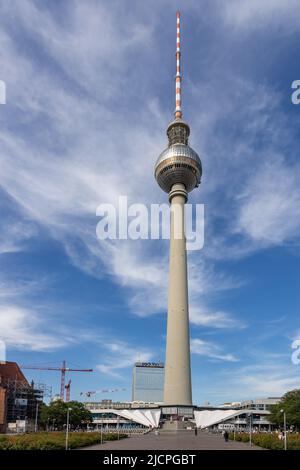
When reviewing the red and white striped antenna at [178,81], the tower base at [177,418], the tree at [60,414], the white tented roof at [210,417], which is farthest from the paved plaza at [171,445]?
the red and white striped antenna at [178,81]

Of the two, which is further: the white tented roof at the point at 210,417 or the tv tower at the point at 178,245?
the white tented roof at the point at 210,417

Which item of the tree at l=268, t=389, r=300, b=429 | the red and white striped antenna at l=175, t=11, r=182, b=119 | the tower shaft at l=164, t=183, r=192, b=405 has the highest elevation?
the red and white striped antenna at l=175, t=11, r=182, b=119

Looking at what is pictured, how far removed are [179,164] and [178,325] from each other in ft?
141

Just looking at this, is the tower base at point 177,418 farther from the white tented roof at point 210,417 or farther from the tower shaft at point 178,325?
the white tented roof at point 210,417

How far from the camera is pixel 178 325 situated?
105188 millimetres

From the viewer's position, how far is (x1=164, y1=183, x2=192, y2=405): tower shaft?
4016 inches

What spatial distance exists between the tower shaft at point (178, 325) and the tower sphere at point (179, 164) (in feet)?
28.0

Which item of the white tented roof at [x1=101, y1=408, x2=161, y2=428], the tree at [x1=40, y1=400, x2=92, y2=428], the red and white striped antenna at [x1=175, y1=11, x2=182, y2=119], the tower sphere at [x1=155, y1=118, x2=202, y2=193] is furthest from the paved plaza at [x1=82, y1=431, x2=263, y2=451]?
the red and white striped antenna at [x1=175, y1=11, x2=182, y2=119]

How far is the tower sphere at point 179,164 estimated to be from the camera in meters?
118

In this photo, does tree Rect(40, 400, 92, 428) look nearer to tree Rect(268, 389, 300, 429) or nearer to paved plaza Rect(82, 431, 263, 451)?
tree Rect(268, 389, 300, 429)

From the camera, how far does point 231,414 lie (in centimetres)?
11594
